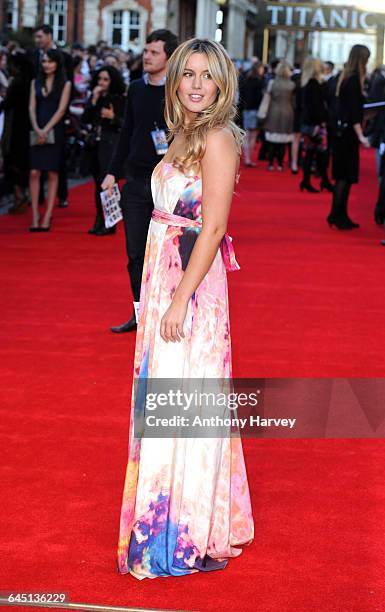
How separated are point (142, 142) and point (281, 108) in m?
12.7

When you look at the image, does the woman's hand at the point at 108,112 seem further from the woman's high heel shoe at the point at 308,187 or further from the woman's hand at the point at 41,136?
the woman's high heel shoe at the point at 308,187

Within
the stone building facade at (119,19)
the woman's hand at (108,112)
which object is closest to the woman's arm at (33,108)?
the woman's hand at (108,112)

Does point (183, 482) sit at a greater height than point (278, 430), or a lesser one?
greater

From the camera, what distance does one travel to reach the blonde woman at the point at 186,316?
3461mm

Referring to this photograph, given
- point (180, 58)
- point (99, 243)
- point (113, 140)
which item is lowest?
point (99, 243)

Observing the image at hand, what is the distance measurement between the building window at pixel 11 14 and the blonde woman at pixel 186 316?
2062 inches

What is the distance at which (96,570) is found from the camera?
3.71m

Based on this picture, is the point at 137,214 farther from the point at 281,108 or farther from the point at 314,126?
the point at 281,108

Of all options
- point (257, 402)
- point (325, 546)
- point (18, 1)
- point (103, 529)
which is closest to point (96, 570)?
point (103, 529)

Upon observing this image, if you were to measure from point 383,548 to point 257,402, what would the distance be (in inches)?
80.1

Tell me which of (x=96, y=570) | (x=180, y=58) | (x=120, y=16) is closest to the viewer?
(x=180, y=58)

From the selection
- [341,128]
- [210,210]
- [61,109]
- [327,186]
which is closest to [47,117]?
[61,109]

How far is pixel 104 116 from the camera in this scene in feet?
35.7

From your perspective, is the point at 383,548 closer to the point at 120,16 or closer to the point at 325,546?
the point at 325,546
